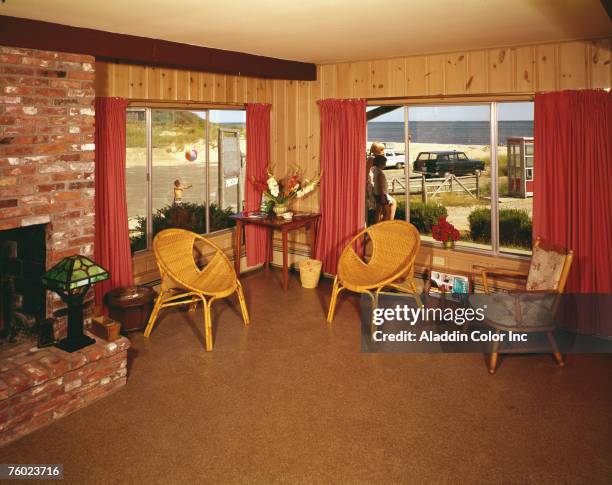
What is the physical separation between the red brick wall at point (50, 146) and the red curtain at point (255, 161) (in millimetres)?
2357

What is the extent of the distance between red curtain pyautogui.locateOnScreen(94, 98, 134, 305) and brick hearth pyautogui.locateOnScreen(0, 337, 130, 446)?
1179mm

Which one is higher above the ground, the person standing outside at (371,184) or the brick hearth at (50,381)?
the person standing outside at (371,184)

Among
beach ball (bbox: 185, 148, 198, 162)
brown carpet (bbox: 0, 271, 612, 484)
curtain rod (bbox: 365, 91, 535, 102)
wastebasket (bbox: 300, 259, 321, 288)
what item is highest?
curtain rod (bbox: 365, 91, 535, 102)

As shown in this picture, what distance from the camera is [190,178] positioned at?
12.0 meters

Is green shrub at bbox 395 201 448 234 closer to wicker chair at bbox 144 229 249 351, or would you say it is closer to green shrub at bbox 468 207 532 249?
green shrub at bbox 468 207 532 249

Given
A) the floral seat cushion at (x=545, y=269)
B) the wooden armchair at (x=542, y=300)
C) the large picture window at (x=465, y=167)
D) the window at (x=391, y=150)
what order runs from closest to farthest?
the wooden armchair at (x=542, y=300)
the floral seat cushion at (x=545, y=269)
the large picture window at (x=465, y=167)
the window at (x=391, y=150)

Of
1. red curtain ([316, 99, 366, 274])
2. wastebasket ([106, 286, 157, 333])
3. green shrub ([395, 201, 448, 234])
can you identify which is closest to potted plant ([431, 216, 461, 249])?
green shrub ([395, 201, 448, 234])

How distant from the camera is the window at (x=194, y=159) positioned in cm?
520

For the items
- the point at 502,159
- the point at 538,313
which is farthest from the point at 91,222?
the point at 502,159

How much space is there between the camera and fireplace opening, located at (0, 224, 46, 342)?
3766mm

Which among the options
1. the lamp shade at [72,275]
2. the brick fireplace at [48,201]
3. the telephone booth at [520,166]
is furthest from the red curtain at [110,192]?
the telephone booth at [520,166]

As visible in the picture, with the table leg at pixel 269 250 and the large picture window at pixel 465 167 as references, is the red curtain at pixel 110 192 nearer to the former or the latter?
the table leg at pixel 269 250

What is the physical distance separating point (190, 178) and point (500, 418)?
9.81 metres

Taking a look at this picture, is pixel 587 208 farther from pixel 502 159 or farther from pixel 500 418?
pixel 500 418
